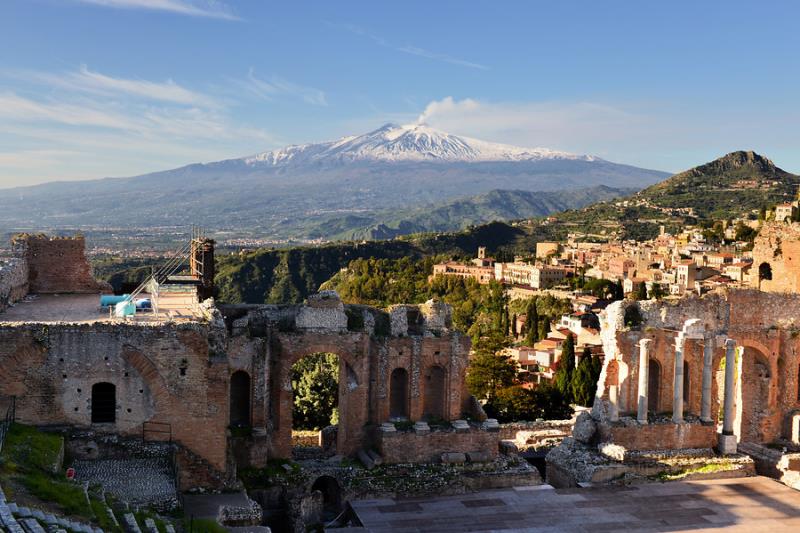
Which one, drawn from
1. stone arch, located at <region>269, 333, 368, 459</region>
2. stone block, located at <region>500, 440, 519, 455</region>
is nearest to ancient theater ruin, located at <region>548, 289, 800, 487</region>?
stone block, located at <region>500, 440, 519, 455</region>

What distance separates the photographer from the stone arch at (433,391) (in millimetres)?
27078

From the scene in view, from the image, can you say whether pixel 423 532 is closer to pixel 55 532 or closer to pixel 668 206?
pixel 55 532

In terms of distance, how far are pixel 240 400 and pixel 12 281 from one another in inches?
304

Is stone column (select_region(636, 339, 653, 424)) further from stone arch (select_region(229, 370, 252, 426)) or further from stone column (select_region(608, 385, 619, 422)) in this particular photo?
stone arch (select_region(229, 370, 252, 426))

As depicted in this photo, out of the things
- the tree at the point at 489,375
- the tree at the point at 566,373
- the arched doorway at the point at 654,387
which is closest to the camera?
the arched doorway at the point at 654,387

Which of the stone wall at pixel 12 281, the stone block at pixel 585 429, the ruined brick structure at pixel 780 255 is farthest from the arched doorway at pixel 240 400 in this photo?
the ruined brick structure at pixel 780 255

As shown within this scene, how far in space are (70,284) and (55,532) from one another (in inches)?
621

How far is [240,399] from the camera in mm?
24781

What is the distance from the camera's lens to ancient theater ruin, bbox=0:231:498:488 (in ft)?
65.3

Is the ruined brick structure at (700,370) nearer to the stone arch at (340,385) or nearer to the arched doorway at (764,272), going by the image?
the arched doorway at (764,272)

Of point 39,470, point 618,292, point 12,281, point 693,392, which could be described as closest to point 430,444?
point 693,392

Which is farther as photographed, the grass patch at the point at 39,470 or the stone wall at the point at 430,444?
the stone wall at the point at 430,444

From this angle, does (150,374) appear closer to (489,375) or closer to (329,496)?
(329,496)

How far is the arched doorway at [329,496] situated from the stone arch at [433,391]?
4.19 meters
